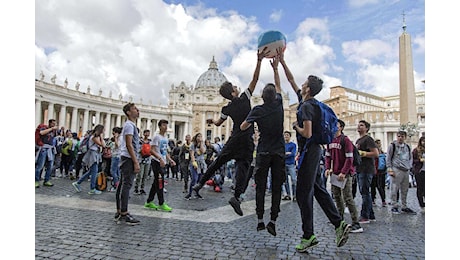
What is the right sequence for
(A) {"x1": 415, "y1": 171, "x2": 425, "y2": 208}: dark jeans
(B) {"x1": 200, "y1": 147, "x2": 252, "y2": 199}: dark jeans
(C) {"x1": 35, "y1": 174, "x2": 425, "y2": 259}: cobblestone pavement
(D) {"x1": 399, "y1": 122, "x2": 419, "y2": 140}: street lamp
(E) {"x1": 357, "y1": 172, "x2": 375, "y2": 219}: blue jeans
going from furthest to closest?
(D) {"x1": 399, "y1": 122, "x2": 419, "y2": 140}: street lamp → (A) {"x1": 415, "y1": 171, "x2": 425, "y2": 208}: dark jeans → (E) {"x1": 357, "y1": 172, "x2": 375, "y2": 219}: blue jeans → (B) {"x1": 200, "y1": 147, "x2": 252, "y2": 199}: dark jeans → (C) {"x1": 35, "y1": 174, "x2": 425, "y2": 259}: cobblestone pavement

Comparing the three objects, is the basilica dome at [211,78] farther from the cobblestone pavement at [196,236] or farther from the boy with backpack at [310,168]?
the boy with backpack at [310,168]

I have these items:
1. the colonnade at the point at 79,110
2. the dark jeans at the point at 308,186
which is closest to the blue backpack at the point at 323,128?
the dark jeans at the point at 308,186

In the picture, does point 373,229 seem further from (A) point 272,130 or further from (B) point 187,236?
(B) point 187,236

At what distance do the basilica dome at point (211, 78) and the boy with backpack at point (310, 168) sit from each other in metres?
120

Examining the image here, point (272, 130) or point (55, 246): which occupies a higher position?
point (272, 130)

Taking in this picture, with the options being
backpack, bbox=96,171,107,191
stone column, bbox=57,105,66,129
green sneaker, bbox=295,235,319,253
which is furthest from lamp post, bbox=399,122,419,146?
stone column, bbox=57,105,66,129

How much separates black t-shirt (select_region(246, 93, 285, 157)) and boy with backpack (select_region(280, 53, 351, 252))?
0.30 m

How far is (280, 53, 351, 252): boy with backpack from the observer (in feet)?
12.9

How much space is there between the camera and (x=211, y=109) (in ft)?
331

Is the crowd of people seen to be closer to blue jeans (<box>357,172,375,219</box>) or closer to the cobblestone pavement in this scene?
blue jeans (<box>357,172,375,219</box>)

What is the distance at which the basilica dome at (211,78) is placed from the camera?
125 m
